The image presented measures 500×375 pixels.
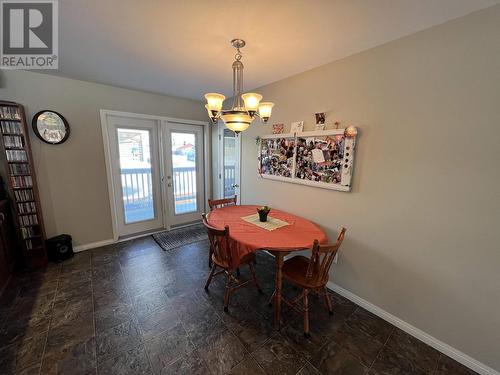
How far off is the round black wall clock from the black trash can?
124 centimetres

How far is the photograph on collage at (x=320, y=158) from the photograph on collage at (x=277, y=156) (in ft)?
0.41

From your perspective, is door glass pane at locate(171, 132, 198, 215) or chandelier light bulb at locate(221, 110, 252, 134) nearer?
chandelier light bulb at locate(221, 110, 252, 134)

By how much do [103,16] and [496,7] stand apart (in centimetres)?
251

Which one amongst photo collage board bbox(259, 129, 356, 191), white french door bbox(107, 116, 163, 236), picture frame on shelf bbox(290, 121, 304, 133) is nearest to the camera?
photo collage board bbox(259, 129, 356, 191)

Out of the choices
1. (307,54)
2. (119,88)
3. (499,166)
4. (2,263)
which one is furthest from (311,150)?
(2,263)

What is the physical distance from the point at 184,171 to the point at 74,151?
5.17 feet

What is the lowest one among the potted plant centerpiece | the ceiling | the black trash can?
the black trash can

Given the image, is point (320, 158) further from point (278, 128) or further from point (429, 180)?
point (429, 180)

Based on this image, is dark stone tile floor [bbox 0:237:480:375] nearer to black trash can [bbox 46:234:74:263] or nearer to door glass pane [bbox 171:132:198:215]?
black trash can [bbox 46:234:74:263]

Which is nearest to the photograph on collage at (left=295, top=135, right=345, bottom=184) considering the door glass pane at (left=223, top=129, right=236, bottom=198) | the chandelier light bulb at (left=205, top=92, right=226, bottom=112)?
the chandelier light bulb at (left=205, top=92, right=226, bottom=112)

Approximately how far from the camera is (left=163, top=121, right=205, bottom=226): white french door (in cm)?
343

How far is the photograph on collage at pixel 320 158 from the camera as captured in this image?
1.91 meters

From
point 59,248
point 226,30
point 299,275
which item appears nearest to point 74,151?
point 59,248

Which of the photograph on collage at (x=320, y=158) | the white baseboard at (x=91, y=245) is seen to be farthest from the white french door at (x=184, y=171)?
the photograph on collage at (x=320, y=158)
